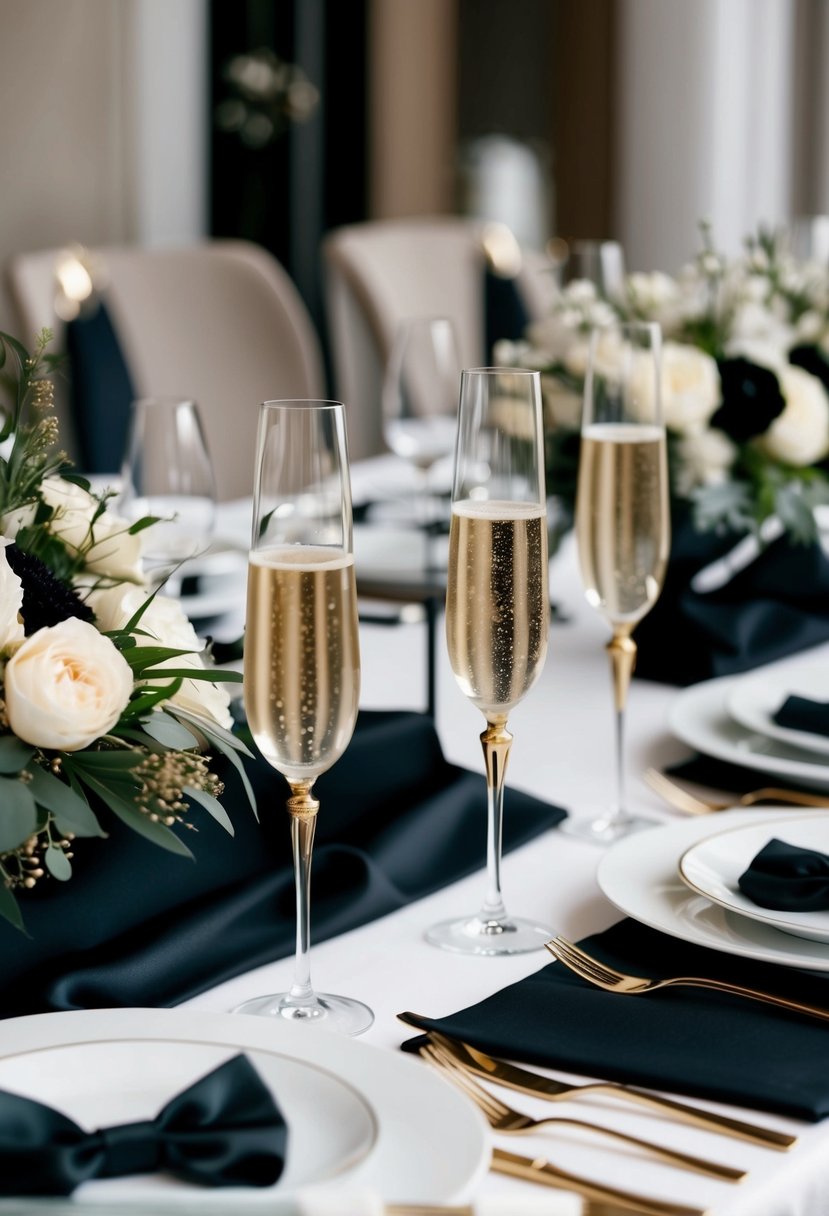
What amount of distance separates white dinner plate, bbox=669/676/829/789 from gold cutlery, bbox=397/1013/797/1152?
0.48 metres

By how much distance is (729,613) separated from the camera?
1567 millimetres

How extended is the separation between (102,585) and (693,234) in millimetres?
4103

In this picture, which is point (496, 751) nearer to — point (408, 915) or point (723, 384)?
point (408, 915)

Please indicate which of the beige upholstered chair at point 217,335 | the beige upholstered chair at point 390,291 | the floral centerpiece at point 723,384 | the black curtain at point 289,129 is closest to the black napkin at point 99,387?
the beige upholstered chair at point 217,335

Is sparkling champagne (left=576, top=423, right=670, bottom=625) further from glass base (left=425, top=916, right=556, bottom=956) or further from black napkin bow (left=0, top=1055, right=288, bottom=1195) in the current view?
black napkin bow (left=0, top=1055, right=288, bottom=1195)

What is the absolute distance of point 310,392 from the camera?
118 inches

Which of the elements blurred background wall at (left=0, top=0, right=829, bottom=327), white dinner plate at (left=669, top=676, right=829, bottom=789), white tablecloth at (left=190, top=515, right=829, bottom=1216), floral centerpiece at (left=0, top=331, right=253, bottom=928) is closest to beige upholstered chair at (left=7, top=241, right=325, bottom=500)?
white tablecloth at (left=190, top=515, right=829, bottom=1216)

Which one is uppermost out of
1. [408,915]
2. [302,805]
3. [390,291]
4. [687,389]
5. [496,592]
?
[390,291]

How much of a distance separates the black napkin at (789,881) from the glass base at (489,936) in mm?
124

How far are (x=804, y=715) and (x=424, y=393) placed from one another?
69cm

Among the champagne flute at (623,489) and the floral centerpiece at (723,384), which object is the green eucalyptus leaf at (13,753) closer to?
the champagne flute at (623,489)

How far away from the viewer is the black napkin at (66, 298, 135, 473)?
2631 millimetres

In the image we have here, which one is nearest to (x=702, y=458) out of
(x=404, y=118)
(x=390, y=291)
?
(x=390, y=291)

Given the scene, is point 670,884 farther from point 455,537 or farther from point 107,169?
point 107,169
